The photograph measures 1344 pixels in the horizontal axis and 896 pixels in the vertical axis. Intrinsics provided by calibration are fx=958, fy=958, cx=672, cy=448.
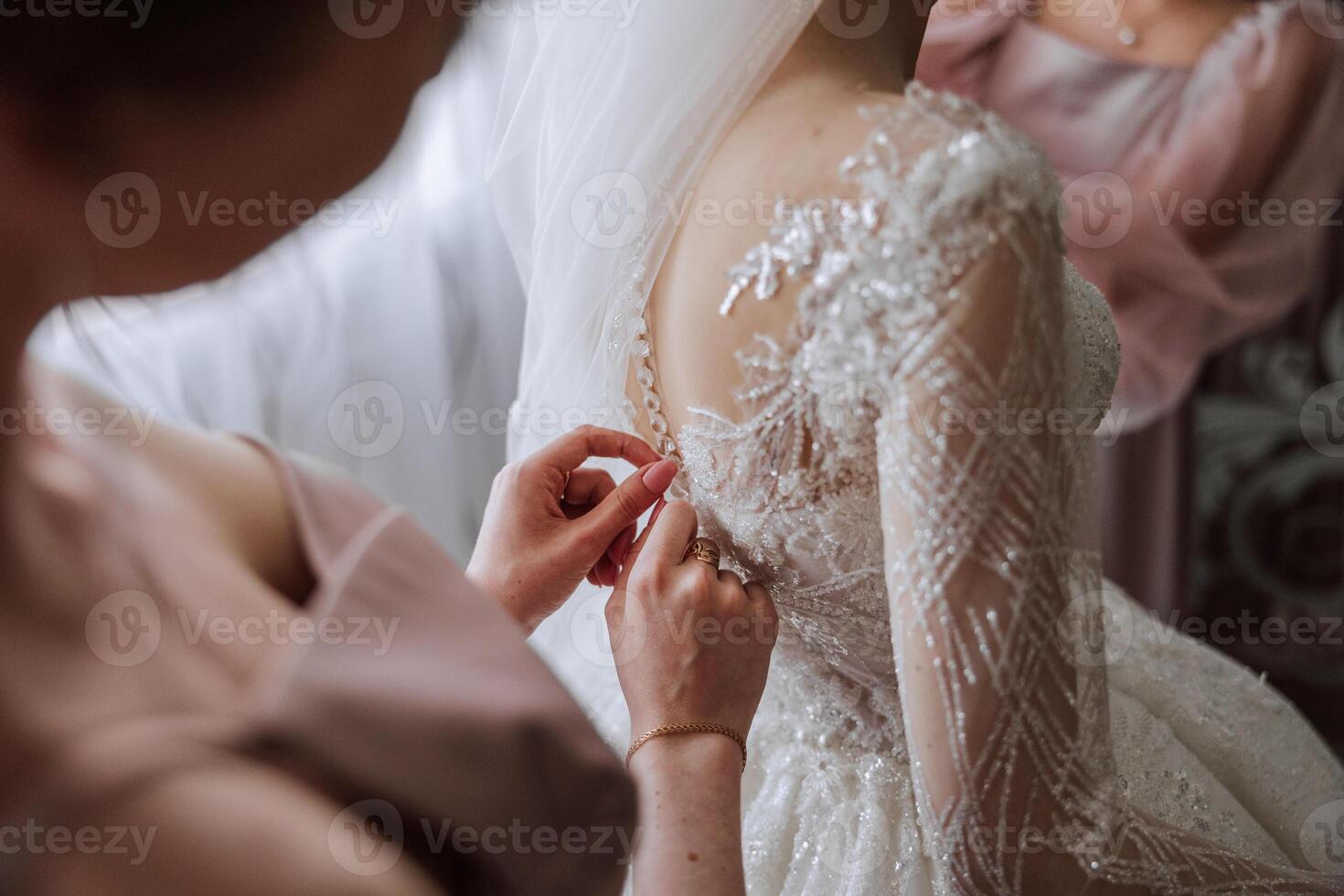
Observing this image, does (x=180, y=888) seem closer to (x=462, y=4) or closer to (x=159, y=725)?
(x=159, y=725)

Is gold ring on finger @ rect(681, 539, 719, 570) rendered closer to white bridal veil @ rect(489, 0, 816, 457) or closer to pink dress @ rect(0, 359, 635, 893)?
white bridal veil @ rect(489, 0, 816, 457)

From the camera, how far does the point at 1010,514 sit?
Answer: 585 mm

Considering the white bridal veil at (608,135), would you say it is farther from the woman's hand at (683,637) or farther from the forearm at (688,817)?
the forearm at (688,817)

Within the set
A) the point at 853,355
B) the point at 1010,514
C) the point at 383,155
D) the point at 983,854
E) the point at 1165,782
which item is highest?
the point at 383,155

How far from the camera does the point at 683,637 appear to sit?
680mm

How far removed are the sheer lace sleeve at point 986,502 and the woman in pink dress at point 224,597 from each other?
296mm

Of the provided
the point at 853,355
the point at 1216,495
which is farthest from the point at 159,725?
the point at 1216,495

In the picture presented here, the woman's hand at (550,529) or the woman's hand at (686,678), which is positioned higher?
the woman's hand at (550,529)

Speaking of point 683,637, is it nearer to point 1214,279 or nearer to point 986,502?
point 986,502

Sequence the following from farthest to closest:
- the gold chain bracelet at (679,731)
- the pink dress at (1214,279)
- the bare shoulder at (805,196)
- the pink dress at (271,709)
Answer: the pink dress at (1214,279) < the gold chain bracelet at (679,731) < the bare shoulder at (805,196) < the pink dress at (271,709)

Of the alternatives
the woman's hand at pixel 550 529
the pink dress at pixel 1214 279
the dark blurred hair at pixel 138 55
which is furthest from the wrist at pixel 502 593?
the pink dress at pixel 1214 279

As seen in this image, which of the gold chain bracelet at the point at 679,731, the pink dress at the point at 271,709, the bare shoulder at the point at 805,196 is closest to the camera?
the pink dress at the point at 271,709

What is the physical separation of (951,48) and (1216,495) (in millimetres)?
1028

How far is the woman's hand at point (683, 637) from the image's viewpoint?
680mm
